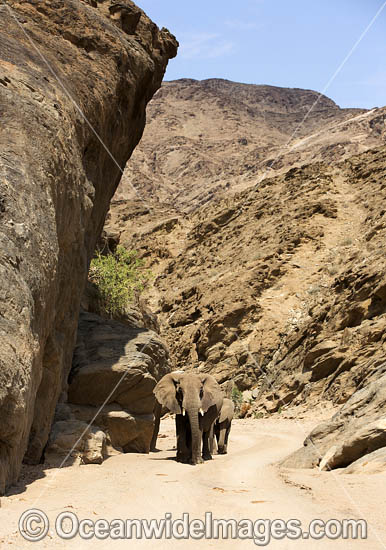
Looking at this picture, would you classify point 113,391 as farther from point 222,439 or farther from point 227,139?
point 227,139

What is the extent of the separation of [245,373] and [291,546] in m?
23.7

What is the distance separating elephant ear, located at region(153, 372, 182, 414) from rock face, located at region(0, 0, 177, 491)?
2.02 m

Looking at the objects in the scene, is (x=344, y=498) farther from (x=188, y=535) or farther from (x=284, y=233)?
(x=284, y=233)

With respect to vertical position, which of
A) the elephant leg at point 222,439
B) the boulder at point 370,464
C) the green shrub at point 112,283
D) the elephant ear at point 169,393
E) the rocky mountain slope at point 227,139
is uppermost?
the rocky mountain slope at point 227,139

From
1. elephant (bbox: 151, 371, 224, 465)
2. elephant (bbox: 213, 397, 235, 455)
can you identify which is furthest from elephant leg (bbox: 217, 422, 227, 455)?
elephant (bbox: 151, 371, 224, 465)

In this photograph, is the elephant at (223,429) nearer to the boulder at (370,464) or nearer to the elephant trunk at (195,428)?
the elephant trunk at (195,428)

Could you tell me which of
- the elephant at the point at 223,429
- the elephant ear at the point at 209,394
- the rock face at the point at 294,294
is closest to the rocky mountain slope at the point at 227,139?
the rock face at the point at 294,294

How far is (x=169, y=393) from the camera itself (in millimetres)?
12297

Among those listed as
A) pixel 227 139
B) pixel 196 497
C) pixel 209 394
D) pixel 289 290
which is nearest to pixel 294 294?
pixel 289 290

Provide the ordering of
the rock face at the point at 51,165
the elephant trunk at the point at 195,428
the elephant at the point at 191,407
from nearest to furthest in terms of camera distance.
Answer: the rock face at the point at 51,165 → the elephant trunk at the point at 195,428 → the elephant at the point at 191,407

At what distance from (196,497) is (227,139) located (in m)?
128

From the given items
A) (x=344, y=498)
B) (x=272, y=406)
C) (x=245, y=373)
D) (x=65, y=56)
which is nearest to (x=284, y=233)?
(x=245, y=373)

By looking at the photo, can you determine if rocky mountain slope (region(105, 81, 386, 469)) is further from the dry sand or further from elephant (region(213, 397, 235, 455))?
elephant (region(213, 397, 235, 455))

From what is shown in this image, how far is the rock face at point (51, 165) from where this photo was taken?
7.27 meters
